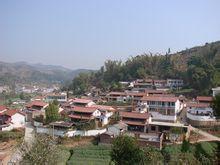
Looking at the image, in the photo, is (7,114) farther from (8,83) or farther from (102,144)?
(8,83)

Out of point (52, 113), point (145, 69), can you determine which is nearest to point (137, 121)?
point (52, 113)

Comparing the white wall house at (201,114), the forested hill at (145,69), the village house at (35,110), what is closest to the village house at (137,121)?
the white wall house at (201,114)

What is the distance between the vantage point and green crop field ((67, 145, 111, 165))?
2503 centimetres

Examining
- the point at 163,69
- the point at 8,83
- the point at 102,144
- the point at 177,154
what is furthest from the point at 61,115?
the point at 8,83

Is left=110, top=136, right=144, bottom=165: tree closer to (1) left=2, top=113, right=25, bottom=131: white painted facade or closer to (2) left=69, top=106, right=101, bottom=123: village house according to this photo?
(2) left=69, top=106, right=101, bottom=123: village house

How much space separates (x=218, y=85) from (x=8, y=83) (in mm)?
101064

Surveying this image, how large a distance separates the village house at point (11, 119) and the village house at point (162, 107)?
543 inches

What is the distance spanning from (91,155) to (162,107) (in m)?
11.2

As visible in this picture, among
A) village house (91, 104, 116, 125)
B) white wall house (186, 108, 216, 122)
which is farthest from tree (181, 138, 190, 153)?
village house (91, 104, 116, 125)

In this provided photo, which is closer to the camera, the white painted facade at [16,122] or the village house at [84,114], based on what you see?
the village house at [84,114]

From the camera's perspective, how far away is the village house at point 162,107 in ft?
109

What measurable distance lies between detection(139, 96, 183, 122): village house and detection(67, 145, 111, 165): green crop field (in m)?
8.36

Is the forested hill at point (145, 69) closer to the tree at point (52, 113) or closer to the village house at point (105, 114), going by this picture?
the village house at point (105, 114)

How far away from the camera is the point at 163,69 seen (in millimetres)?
56562
